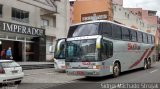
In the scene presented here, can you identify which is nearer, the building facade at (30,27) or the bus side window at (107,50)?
the bus side window at (107,50)

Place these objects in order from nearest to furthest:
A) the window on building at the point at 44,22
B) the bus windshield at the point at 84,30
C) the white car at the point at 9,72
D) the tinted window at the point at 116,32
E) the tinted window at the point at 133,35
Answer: the white car at the point at 9,72 < the bus windshield at the point at 84,30 < the tinted window at the point at 116,32 < the tinted window at the point at 133,35 < the window on building at the point at 44,22

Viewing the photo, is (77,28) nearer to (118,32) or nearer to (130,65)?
(118,32)

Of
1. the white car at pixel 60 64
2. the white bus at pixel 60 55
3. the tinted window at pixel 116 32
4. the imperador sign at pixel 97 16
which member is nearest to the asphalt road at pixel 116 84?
the tinted window at pixel 116 32

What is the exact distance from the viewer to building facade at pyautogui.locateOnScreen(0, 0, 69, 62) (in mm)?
31344

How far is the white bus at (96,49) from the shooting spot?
17.6m

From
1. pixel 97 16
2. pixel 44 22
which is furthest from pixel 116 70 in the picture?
pixel 97 16

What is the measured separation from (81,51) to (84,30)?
1.51m

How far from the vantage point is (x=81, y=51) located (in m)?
18.0

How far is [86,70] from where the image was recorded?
1764 centimetres

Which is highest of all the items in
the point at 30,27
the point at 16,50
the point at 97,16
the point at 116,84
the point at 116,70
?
the point at 97,16

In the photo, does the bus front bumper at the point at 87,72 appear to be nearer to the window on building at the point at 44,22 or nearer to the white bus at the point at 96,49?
the white bus at the point at 96,49

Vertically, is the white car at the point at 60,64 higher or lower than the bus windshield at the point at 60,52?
lower

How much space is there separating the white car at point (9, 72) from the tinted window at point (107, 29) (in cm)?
559

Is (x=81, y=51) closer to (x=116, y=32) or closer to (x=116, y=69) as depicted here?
(x=116, y=69)
